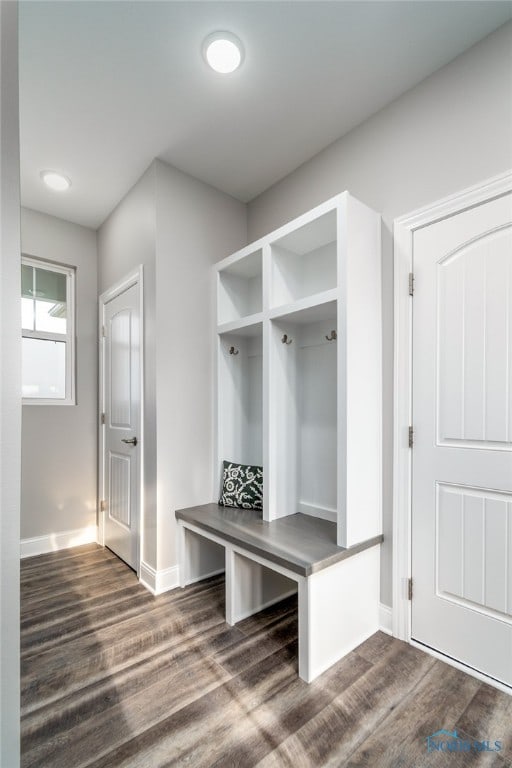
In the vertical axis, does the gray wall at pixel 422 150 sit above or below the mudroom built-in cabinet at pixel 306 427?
above

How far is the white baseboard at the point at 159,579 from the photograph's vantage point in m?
2.31

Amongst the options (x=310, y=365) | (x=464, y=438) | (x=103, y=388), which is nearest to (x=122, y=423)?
(x=103, y=388)

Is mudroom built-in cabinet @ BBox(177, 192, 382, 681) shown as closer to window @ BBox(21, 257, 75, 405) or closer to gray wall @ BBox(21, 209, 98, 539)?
gray wall @ BBox(21, 209, 98, 539)

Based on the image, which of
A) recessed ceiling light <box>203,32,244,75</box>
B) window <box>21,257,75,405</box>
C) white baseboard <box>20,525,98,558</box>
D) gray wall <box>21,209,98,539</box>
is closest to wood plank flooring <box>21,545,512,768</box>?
white baseboard <box>20,525,98,558</box>

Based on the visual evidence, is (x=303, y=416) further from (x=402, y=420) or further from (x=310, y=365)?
(x=402, y=420)

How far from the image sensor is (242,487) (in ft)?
7.97

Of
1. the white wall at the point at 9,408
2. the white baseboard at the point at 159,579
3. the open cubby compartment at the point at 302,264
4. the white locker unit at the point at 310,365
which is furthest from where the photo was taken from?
the white baseboard at the point at 159,579

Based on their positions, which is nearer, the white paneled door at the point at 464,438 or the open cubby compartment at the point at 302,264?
the white paneled door at the point at 464,438

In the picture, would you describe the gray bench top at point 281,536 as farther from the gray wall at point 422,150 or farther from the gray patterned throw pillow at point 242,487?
the gray wall at point 422,150

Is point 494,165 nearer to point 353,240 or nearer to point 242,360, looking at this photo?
point 353,240

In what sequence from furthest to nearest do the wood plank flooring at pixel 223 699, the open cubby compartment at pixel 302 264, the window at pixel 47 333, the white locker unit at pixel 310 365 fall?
the window at pixel 47 333 < the open cubby compartment at pixel 302 264 < the white locker unit at pixel 310 365 < the wood plank flooring at pixel 223 699

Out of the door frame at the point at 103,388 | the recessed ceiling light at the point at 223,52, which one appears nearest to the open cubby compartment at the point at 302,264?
the recessed ceiling light at the point at 223,52

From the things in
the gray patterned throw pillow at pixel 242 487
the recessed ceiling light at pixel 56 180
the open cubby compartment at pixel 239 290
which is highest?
the recessed ceiling light at pixel 56 180

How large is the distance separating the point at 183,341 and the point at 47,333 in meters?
1.39
